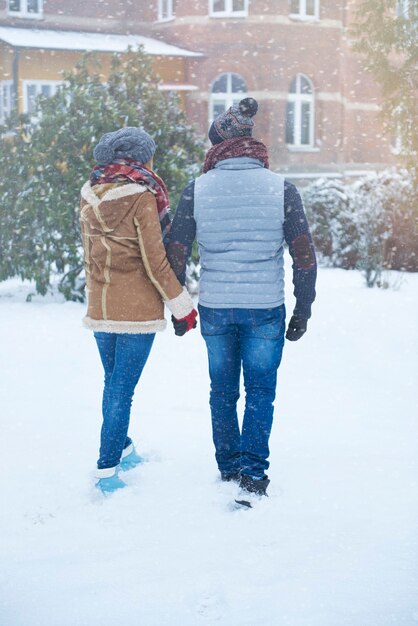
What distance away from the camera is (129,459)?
4.79 m

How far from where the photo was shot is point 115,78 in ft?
32.6

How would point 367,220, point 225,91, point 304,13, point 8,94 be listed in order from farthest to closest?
point 225,91, point 304,13, point 8,94, point 367,220

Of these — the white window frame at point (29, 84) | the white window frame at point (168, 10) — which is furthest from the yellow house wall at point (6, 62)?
the white window frame at point (168, 10)

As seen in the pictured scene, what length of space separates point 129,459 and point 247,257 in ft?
4.54

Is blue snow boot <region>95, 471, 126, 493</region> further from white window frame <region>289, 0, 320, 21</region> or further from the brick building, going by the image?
white window frame <region>289, 0, 320, 21</region>

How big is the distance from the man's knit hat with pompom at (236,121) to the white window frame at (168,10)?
2313 centimetres

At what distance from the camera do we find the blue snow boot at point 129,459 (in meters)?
4.72

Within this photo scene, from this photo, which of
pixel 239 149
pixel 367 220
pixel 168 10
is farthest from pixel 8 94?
pixel 239 149

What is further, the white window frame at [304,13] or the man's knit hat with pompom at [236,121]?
the white window frame at [304,13]

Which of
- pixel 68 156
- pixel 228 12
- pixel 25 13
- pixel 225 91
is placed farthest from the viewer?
pixel 225 91

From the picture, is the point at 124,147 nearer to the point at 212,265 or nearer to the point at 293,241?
the point at 212,265

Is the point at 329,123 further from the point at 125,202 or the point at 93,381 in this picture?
the point at 125,202

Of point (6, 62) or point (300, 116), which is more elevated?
point (6, 62)

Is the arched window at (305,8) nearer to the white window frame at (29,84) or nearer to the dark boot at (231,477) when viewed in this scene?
the white window frame at (29,84)
